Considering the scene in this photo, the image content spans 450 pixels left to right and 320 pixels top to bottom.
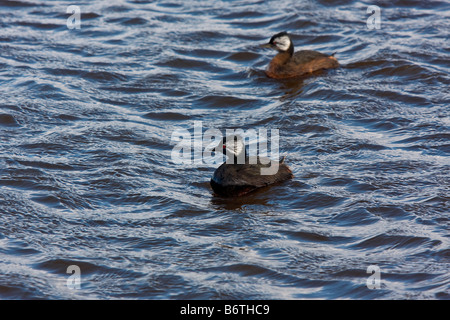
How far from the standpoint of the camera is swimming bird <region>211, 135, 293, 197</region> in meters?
7.61

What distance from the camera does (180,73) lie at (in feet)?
37.7

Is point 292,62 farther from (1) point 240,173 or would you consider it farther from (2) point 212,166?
(1) point 240,173

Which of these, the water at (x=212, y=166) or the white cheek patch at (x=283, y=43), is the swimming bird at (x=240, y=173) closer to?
the water at (x=212, y=166)

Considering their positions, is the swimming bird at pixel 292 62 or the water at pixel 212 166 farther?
the swimming bird at pixel 292 62

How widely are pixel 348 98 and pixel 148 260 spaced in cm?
502

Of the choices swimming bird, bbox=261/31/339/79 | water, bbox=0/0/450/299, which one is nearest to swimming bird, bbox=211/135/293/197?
water, bbox=0/0/450/299

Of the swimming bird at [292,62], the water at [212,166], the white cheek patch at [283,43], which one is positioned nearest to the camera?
the water at [212,166]

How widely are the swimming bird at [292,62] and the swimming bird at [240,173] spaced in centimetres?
367

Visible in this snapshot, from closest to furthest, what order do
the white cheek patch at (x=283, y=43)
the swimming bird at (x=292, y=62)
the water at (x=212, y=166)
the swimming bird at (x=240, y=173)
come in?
the water at (x=212, y=166)
the swimming bird at (x=240, y=173)
the swimming bird at (x=292, y=62)
the white cheek patch at (x=283, y=43)

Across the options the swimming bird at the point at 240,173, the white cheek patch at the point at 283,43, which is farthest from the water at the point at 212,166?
the white cheek patch at the point at 283,43

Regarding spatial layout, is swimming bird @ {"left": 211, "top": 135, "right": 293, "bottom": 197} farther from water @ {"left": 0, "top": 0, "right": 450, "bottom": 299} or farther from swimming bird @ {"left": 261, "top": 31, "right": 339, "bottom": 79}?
swimming bird @ {"left": 261, "top": 31, "right": 339, "bottom": 79}

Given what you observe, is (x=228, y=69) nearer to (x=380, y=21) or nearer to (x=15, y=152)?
(x=380, y=21)

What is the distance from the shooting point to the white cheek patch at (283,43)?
11.4m
